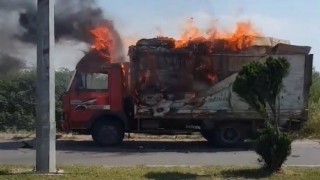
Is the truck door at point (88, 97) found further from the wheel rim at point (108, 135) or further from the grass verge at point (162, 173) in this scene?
the grass verge at point (162, 173)

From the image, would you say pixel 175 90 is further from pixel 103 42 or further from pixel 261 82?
pixel 261 82

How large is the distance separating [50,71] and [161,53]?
595 cm

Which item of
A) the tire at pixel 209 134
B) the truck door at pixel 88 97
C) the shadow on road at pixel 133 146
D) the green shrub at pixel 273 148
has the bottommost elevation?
the shadow on road at pixel 133 146

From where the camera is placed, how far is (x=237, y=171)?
35.4 ft

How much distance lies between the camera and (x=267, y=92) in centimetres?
1040

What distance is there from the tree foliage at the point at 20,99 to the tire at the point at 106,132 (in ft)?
18.6

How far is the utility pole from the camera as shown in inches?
403

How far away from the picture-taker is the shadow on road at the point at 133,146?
624 inches

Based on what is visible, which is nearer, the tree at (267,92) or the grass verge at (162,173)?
the grass verge at (162,173)

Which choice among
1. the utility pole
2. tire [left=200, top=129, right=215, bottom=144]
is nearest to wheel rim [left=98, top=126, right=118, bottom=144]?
tire [left=200, top=129, right=215, bottom=144]

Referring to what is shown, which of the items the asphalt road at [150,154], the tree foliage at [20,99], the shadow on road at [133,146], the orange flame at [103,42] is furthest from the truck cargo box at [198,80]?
the tree foliage at [20,99]

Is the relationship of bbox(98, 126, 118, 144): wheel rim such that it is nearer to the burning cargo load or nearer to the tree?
the burning cargo load

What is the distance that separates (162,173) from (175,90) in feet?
19.0

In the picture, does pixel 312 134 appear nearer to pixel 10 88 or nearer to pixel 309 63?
pixel 309 63
